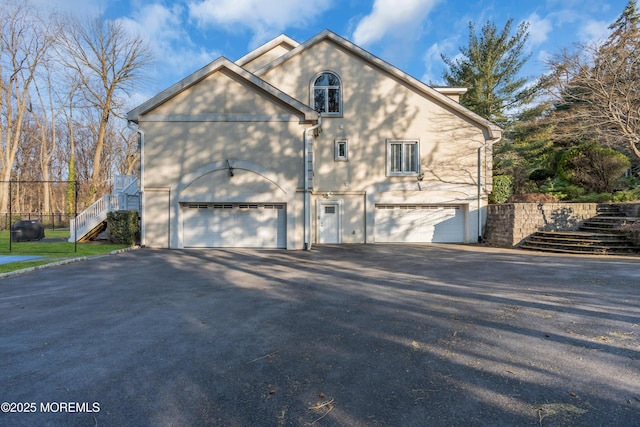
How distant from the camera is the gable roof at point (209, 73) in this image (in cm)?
1198

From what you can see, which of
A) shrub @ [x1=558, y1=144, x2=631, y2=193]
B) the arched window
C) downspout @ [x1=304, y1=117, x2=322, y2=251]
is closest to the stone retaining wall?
shrub @ [x1=558, y1=144, x2=631, y2=193]

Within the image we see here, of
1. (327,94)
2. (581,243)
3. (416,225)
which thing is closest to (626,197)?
(581,243)

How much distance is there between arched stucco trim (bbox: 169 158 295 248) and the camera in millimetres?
12148

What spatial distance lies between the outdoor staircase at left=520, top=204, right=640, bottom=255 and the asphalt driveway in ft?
16.5

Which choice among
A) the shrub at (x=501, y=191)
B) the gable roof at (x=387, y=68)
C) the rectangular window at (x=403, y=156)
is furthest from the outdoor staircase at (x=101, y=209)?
the shrub at (x=501, y=191)

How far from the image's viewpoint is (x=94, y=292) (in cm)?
570

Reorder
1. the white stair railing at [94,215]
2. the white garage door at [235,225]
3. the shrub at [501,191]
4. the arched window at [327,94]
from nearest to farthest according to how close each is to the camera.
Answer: the white garage door at [235,225], the white stair railing at [94,215], the arched window at [327,94], the shrub at [501,191]

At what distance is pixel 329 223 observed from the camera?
46.8 ft

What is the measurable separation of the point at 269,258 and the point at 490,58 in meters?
22.6

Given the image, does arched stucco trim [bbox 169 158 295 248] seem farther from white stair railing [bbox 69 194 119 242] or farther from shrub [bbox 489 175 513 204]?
shrub [bbox 489 175 513 204]

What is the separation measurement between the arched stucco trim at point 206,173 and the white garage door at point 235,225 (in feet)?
1.22

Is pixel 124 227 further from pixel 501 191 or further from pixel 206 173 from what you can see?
pixel 501 191

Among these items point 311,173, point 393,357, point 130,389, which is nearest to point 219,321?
point 130,389

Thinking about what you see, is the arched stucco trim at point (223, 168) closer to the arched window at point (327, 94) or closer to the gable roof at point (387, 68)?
the arched window at point (327, 94)
